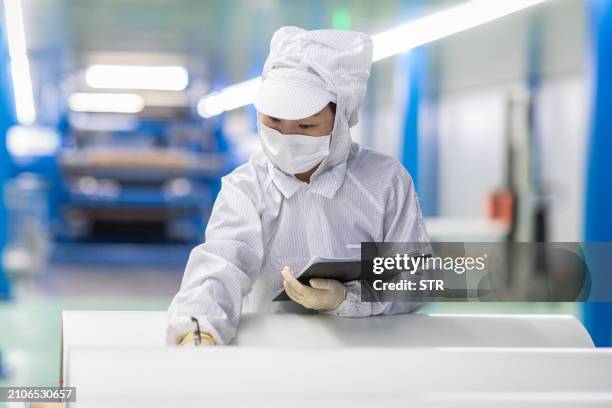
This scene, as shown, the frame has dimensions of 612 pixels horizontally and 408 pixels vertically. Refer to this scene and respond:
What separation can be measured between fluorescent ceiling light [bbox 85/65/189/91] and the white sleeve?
10.1 meters

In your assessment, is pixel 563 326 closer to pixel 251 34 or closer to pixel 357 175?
pixel 357 175

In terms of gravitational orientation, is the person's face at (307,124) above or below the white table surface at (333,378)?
above

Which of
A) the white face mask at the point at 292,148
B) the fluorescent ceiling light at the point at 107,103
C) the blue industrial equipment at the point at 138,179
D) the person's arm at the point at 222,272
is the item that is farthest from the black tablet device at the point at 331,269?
the fluorescent ceiling light at the point at 107,103

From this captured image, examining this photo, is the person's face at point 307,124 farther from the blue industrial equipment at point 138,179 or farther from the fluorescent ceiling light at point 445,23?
the blue industrial equipment at point 138,179

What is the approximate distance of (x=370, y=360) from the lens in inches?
57.6

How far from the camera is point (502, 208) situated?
9242mm

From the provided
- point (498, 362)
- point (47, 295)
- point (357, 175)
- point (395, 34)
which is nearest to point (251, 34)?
point (47, 295)

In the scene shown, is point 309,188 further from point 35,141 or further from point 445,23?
point 35,141

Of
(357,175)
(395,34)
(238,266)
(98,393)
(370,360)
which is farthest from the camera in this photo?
(395,34)

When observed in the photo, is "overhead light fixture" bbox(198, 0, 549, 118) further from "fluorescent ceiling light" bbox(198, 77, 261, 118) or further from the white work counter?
"fluorescent ceiling light" bbox(198, 77, 261, 118)

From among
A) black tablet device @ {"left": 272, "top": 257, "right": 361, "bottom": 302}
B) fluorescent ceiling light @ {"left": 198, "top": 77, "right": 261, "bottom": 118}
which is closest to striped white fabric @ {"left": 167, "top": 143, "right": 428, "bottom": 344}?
black tablet device @ {"left": 272, "top": 257, "right": 361, "bottom": 302}

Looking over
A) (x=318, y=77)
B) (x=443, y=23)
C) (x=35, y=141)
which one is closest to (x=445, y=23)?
(x=443, y=23)

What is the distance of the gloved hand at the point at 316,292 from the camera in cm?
208

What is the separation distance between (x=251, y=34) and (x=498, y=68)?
4142 mm
